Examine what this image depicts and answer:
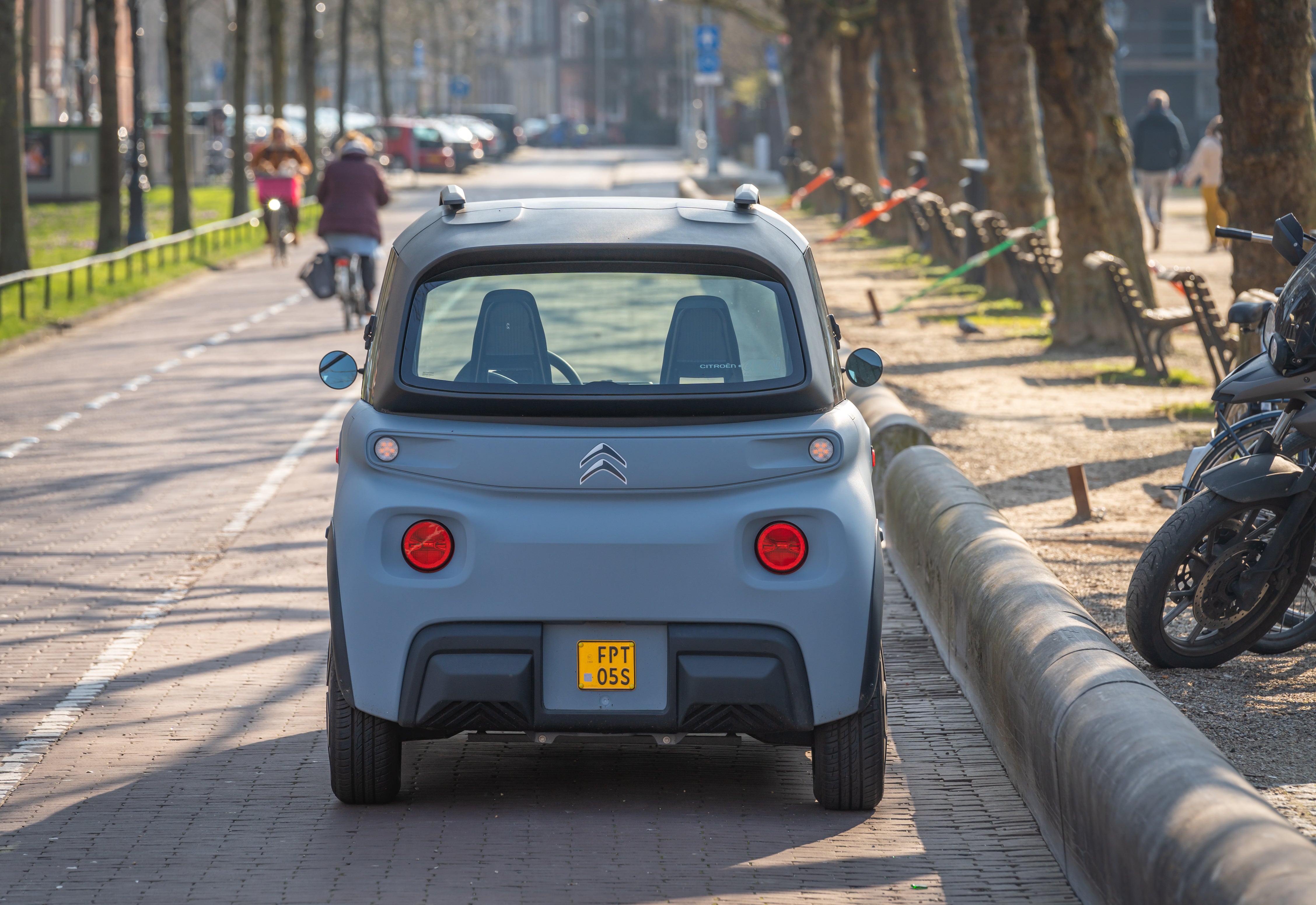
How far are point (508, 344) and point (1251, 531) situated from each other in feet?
9.17

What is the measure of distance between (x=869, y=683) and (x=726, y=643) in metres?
0.45

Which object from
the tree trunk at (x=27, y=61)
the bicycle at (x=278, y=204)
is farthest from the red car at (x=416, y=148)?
the bicycle at (x=278, y=204)

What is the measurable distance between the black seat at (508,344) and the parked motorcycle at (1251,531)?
237 centimetres

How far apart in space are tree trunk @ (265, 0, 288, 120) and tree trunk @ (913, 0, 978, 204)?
58.9 ft

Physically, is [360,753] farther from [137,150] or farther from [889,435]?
[137,150]

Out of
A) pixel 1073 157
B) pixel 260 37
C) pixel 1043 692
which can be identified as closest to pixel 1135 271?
pixel 1073 157

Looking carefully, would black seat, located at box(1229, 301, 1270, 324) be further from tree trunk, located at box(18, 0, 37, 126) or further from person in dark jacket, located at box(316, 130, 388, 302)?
tree trunk, located at box(18, 0, 37, 126)

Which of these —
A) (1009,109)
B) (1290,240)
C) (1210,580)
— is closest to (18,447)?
(1210,580)

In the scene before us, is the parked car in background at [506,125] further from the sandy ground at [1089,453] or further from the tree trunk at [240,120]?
the sandy ground at [1089,453]

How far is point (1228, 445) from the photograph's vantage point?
7184mm

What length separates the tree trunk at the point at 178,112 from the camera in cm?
3186

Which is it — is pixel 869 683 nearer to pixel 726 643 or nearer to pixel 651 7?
pixel 726 643

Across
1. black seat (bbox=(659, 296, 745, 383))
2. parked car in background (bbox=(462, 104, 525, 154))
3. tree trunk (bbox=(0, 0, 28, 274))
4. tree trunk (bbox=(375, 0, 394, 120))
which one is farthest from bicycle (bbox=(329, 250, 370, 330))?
parked car in background (bbox=(462, 104, 525, 154))

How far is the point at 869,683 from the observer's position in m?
5.19
